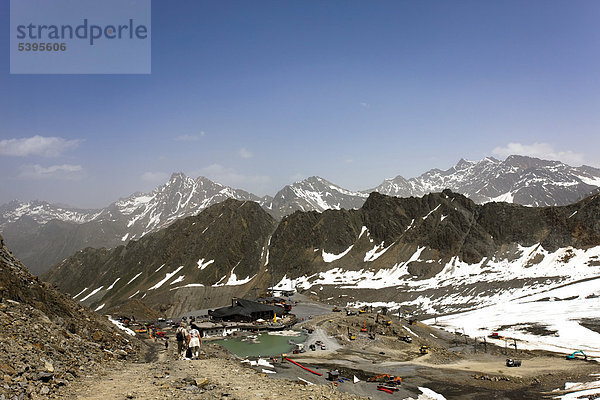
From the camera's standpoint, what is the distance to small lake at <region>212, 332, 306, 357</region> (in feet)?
199

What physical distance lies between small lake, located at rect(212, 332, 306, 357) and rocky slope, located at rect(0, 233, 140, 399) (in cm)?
3162

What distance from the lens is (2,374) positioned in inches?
531

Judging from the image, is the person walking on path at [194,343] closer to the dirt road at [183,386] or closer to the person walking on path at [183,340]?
the person walking on path at [183,340]

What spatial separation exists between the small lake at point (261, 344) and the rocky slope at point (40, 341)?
31623 mm

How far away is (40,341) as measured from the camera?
63.4ft

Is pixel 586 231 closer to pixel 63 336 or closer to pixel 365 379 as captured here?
pixel 365 379

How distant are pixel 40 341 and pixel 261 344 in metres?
51.3

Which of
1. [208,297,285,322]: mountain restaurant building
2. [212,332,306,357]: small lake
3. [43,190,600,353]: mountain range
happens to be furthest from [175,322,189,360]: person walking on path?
[43,190,600,353]: mountain range

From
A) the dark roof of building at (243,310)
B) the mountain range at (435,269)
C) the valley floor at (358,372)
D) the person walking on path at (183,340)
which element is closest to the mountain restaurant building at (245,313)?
the dark roof of building at (243,310)

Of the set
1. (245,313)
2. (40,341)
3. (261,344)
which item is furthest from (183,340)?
(245,313)

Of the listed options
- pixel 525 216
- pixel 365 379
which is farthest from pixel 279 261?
pixel 365 379

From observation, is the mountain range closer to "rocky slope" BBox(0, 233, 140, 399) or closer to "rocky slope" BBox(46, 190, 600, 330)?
"rocky slope" BBox(46, 190, 600, 330)

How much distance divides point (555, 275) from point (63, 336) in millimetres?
143667

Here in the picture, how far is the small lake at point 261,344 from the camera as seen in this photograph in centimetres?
6072
